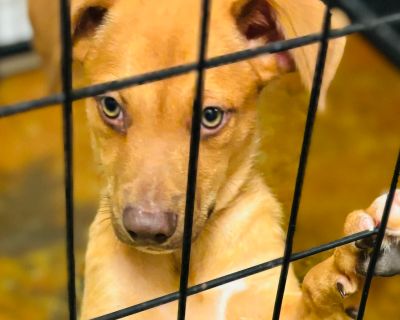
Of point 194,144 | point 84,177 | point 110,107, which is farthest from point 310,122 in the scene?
point 84,177

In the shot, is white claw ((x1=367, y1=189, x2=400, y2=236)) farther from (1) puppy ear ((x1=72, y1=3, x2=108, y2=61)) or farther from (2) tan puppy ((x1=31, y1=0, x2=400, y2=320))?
(1) puppy ear ((x1=72, y1=3, x2=108, y2=61))

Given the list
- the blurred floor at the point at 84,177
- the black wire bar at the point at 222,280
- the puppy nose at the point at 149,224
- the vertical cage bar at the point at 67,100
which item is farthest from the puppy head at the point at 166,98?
the blurred floor at the point at 84,177

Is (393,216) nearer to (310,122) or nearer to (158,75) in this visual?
(310,122)

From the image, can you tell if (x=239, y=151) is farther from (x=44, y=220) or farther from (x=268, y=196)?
(x=44, y=220)

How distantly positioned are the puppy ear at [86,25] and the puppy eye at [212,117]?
205 mm

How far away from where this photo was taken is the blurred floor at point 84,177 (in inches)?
82.1

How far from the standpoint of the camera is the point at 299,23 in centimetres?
112

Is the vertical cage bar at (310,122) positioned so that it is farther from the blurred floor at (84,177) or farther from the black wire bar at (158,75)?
the blurred floor at (84,177)

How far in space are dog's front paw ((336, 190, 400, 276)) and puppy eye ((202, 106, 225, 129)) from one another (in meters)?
0.25

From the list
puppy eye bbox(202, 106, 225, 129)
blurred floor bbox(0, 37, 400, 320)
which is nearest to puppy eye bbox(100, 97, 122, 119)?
puppy eye bbox(202, 106, 225, 129)

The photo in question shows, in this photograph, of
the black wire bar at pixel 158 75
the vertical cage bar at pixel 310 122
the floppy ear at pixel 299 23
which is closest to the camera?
the black wire bar at pixel 158 75

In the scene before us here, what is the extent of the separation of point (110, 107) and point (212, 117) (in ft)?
0.48

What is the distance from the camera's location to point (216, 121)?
1203mm

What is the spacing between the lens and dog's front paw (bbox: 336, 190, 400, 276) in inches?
41.1
